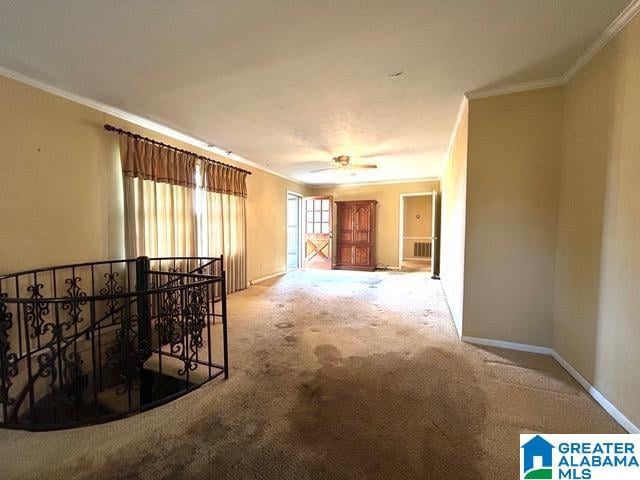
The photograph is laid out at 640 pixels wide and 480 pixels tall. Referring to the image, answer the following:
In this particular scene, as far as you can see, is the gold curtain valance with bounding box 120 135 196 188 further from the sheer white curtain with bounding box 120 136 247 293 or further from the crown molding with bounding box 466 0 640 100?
the crown molding with bounding box 466 0 640 100

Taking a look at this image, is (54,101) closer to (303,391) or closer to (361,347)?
(303,391)

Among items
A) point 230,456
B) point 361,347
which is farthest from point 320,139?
point 230,456

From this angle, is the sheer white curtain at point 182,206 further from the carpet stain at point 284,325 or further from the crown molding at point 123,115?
A: the carpet stain at point 284,325

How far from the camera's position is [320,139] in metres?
4.35

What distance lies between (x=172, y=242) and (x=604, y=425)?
182 inches

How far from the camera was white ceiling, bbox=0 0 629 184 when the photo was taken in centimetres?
175

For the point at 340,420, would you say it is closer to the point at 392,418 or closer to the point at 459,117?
the point at 392,418

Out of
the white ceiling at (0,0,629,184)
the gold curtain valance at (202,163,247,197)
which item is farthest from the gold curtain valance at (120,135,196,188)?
the white ceiling at (0,0,629,184)

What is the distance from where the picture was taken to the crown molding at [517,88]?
2572 millimetres

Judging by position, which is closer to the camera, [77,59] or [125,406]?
[77,59]

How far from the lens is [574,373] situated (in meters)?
2.33

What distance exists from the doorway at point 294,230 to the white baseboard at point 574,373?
580cm

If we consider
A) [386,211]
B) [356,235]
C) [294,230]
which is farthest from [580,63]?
[294,230]

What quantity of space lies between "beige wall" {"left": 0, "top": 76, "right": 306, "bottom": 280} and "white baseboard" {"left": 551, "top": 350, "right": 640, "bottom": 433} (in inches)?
187
